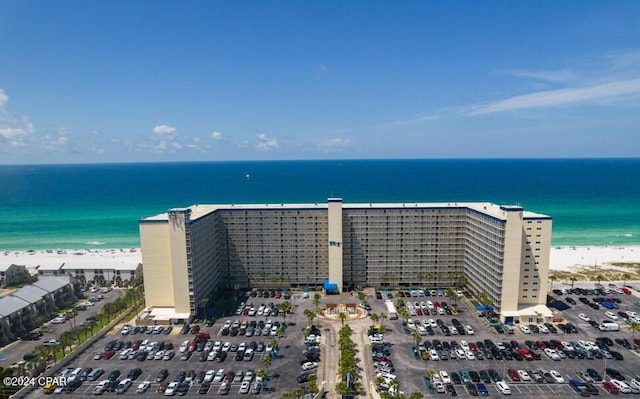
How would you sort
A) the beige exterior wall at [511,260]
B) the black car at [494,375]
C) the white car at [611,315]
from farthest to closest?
the white car at [611,315], the beige exterior wall at [511,260], the black car at [494,375]

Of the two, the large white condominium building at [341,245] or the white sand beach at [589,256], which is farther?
the white sand beach at [589,256]

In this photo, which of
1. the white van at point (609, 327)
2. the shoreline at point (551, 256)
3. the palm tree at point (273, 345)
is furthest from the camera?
the shoreline at point (551, 256)

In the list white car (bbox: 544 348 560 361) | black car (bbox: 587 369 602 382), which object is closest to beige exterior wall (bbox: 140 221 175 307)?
white car (bbox: 544 348 560 361)

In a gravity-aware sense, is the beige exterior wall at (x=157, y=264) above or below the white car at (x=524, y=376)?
above

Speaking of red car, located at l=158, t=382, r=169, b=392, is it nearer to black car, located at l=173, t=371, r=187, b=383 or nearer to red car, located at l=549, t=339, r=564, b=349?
black car, located at l=173, t=371, r=187, b=383

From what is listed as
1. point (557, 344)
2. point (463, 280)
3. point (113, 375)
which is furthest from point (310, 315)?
point (557, 344)

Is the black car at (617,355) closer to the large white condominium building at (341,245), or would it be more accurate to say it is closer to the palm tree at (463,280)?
the large white condominium building at (341,245)

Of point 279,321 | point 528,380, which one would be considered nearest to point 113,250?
point 279,321

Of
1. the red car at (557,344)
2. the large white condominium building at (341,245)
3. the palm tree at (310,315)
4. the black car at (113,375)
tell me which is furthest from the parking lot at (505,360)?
the black car at (113,375)
